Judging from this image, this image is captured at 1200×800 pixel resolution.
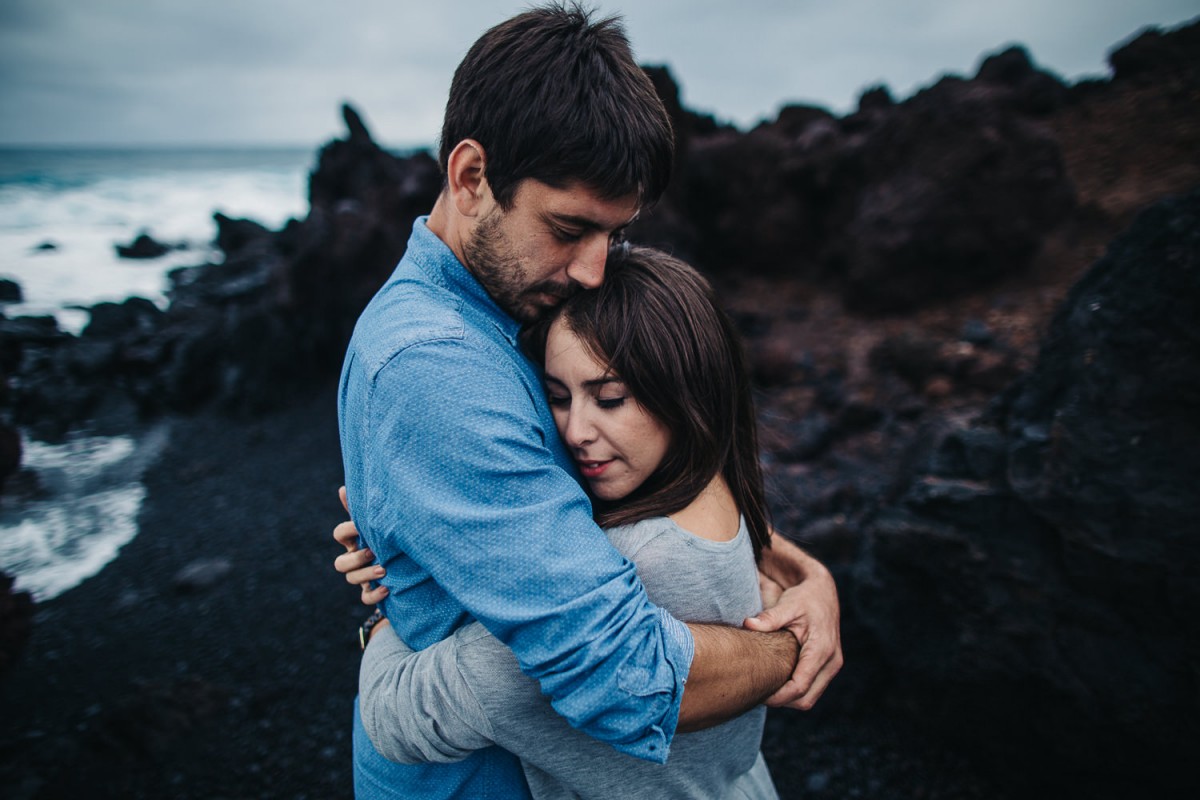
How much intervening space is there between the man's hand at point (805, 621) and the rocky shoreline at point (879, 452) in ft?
3.15

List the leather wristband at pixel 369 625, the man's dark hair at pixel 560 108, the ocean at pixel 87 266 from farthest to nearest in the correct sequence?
1. the ocean at pixel 87 266
2. the leather wristband at pixel 369 625
3. the man's dark hair at pixel 560 108

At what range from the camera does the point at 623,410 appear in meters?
1.83

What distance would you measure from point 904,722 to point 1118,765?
1.25 metres

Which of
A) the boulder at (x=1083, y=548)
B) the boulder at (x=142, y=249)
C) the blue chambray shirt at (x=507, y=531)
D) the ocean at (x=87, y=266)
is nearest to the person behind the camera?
the blue chambray shirt at (x=507, y=531)

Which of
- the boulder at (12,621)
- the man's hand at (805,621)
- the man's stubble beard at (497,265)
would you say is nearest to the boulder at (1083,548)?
the man's hand at (805,621)

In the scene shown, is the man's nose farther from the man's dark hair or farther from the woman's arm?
the woman's arm

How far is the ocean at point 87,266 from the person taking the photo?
6.57 metres

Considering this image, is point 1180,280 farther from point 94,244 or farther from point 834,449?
point 94,244

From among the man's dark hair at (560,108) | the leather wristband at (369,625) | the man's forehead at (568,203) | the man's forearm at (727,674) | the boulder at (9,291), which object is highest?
the man's dark hair at (560,108)

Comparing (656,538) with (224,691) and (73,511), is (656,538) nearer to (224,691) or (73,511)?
(224,691)

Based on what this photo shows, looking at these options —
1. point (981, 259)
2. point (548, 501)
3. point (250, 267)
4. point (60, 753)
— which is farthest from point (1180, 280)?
point (250, 267)

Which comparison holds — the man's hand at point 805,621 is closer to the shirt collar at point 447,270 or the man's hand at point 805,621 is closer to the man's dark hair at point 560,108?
the shirt collar at point 447,270

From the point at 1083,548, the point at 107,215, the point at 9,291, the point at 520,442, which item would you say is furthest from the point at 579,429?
the point at 107,215

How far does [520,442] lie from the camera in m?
1.27
